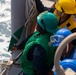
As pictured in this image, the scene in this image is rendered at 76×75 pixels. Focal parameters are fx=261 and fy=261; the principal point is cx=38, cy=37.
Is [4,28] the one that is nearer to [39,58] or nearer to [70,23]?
[70,23]

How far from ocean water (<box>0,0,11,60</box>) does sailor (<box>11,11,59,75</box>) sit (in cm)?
214

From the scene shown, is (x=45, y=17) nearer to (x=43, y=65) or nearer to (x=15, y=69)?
(x=43, y=65)

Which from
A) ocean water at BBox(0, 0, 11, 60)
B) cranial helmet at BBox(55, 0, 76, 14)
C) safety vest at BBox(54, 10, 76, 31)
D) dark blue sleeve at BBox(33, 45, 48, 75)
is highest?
cranial helmet at BBox(55, 0, 76, 14)

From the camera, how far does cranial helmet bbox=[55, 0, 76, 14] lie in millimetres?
1566

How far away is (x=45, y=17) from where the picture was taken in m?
1.40

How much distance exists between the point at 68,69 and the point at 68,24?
81 centimetres

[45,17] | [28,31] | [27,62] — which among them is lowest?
[27,62]

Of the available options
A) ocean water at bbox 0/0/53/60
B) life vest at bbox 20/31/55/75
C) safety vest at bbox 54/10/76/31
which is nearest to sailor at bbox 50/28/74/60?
life vest at bbox 20/31/55/75

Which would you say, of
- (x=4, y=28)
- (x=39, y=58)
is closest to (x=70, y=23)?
(x=39, y=58)

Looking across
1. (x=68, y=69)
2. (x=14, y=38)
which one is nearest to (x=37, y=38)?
(x=14, y=38)

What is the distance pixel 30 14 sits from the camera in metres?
1.82

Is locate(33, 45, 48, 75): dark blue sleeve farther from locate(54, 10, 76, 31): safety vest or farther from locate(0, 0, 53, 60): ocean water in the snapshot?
locate(0, 0, 53, 60): ocean water

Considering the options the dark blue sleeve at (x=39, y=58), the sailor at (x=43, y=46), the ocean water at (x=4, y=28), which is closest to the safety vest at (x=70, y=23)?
the sailor at (x=43, y=46)

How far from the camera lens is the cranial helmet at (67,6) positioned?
157 cm
